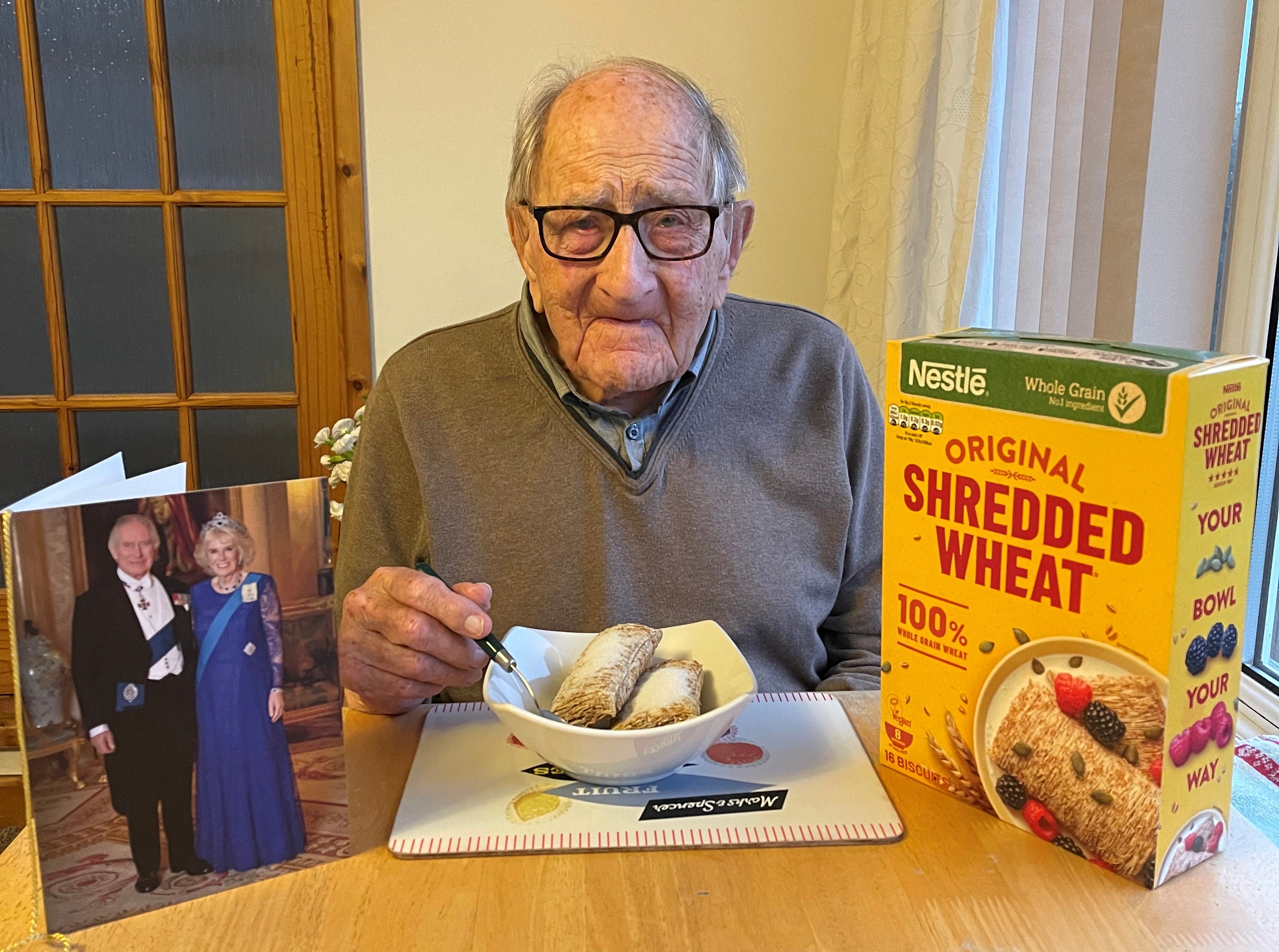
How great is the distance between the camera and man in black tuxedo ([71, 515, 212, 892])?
22.6 inches

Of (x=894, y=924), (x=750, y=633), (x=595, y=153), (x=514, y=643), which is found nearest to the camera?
(x=894, y=924)

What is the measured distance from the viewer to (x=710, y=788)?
0.75 meters

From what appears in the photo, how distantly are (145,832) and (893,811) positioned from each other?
482 mm

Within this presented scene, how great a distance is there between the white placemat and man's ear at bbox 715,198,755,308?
572 millimetres

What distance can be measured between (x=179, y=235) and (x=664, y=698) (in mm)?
2118

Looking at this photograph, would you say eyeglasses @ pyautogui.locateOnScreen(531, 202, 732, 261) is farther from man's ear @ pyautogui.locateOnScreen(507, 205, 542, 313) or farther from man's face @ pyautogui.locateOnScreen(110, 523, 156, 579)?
man's face @ pyautogui.locateOnScreen(110, 523, 156, 579)

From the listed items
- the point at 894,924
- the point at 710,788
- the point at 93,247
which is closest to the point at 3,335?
the point at 93,247

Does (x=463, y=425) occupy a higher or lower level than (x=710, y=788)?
higher

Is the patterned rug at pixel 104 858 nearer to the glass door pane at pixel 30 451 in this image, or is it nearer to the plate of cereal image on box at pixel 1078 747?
the plate of cereal image on box at pixel 1078 747

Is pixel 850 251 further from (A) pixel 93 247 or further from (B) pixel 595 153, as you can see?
(A) pixel 93 247

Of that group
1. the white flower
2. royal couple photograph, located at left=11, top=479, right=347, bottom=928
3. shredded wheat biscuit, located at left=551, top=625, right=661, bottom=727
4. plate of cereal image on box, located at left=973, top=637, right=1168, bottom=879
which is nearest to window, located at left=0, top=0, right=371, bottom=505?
the white flower

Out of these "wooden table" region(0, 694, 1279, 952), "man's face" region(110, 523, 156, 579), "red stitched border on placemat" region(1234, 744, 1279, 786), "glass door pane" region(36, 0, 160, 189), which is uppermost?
"glass door pane" region(36, 0, 160, 189)

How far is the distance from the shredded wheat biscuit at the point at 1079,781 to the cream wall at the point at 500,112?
6.14 ft

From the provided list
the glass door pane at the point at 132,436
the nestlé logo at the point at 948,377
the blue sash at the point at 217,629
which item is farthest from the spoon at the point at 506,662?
the glass door pane at the point at 132,436
